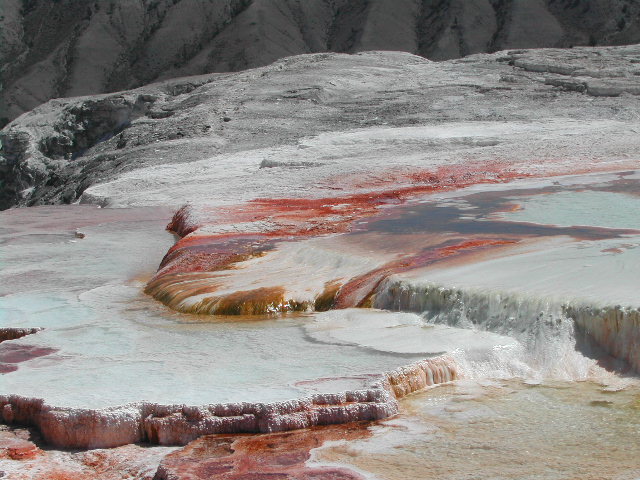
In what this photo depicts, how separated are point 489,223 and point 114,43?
4196 cm

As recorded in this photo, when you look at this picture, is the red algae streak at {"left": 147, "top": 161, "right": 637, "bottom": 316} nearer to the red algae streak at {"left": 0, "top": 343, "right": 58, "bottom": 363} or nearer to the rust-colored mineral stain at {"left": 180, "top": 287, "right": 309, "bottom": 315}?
the rust-colored mineral stain at {"left": 180, "top": 287, "right": 309, "bottom": 315}

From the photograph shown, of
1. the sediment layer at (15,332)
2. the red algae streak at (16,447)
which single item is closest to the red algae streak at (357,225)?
the sediment layer at (15,332)

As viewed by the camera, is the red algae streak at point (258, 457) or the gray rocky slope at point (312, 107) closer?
the red algae streak at point (258, 457)

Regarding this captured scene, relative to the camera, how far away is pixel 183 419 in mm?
4840

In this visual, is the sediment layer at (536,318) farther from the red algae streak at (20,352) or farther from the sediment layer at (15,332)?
the sediment layer at (15,332)

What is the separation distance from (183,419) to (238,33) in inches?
1679

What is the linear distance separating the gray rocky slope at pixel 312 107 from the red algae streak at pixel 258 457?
9847 millimetres

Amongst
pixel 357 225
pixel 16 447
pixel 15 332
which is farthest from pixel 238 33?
pixel 16 447

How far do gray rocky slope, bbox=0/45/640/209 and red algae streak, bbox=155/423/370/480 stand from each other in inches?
388

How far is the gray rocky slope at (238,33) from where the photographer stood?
147ft

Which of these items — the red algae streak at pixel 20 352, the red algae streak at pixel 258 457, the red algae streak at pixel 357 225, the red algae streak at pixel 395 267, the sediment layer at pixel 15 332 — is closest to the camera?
the red algae streak at pixel 258 457

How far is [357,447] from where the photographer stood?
15.1 feet

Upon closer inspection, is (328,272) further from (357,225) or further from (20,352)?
(20,352)

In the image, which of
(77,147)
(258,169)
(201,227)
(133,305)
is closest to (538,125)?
(258,169)
